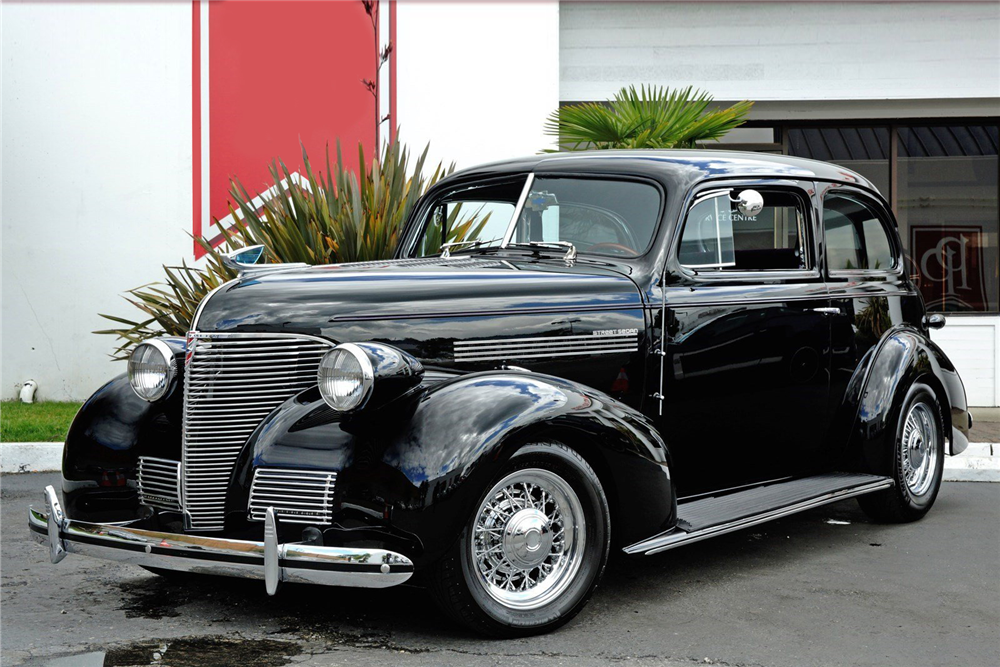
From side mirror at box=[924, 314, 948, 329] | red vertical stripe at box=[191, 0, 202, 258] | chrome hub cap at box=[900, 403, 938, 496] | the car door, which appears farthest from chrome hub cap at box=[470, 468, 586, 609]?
red vertical stripe at box=[191, 0, 202, 258]

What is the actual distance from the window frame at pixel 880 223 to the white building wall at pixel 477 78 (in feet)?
15.2

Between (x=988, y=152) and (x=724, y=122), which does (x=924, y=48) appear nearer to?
(x=988, y=152)

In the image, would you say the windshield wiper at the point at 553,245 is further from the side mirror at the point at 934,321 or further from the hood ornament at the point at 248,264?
the side mirror at the point at 934,321

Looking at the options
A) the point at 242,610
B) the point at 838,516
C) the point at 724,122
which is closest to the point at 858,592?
the point at 838,516

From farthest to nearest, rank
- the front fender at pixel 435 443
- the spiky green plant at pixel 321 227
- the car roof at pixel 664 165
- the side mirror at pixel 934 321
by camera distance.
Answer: the spiky green plant at pixel 321 227, the side mirror at pixel 934 321, the car roof at pixel 664 165, the front fender at pixel 435 443

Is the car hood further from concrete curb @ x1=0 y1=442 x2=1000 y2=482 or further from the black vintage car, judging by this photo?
concrete curb @ x1=0 y1=442 x2=1000 y2=482

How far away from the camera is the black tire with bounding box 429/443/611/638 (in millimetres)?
3557

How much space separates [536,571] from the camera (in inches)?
151

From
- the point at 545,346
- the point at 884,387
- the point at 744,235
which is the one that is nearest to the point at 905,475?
the point at 884,387

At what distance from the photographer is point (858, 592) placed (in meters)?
4.43

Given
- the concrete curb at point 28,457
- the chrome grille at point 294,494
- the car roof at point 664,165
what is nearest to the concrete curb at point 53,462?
the concrete curb at point 28,457

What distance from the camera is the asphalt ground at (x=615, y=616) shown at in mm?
3562

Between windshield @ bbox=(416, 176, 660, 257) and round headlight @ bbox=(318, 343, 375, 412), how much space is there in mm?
1452

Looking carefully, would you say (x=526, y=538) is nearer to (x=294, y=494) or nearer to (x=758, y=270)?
(x=294, y=494)
